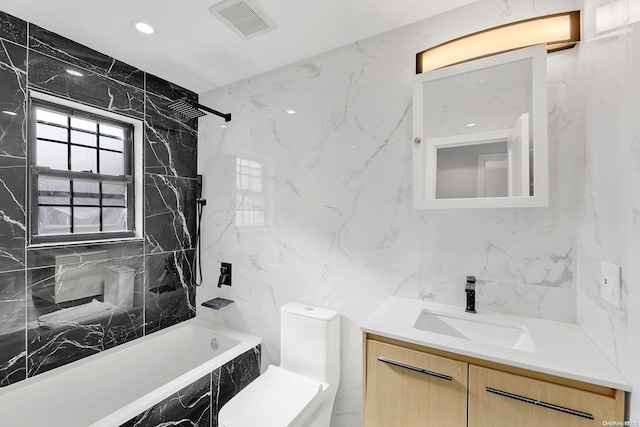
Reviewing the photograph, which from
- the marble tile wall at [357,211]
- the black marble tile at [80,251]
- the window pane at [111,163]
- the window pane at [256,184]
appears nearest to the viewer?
the marble tile wall at [357,211]

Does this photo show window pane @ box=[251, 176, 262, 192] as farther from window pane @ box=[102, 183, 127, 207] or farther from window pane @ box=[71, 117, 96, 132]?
window pane @ box=[71, 117, 96, 132]

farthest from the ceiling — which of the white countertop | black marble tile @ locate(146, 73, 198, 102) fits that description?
the white countertop

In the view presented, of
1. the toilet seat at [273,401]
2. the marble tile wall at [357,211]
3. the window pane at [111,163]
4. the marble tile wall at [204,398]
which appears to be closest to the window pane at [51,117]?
the window pane at [111,163]

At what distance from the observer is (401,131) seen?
5.37 ft

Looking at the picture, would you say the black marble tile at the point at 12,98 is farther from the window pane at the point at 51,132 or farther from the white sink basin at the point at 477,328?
the white sink basin at the point at 477,328

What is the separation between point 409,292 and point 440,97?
108 centimetres

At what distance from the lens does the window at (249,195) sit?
7.23ft

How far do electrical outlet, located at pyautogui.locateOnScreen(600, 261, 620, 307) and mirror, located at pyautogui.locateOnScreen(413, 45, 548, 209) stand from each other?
317mm

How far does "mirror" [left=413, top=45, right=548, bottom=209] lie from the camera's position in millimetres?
1198

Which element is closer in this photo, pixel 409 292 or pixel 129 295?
pixel 409 292

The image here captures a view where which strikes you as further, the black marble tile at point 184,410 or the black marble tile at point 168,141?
the black marble tile at point 168,141

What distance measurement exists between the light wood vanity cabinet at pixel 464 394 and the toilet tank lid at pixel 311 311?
52 centimetres

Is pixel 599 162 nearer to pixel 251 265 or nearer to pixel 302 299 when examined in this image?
pixel 302 299

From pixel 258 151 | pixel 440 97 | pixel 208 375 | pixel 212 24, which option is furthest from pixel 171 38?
pixel 208 375
